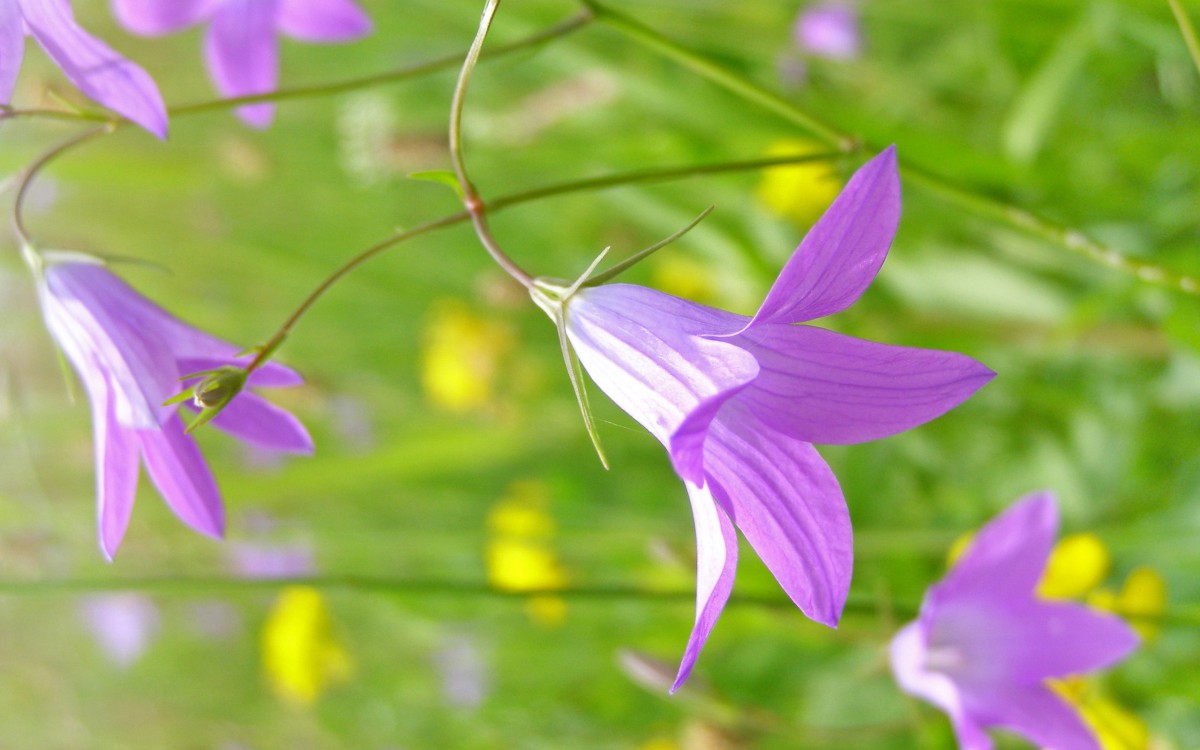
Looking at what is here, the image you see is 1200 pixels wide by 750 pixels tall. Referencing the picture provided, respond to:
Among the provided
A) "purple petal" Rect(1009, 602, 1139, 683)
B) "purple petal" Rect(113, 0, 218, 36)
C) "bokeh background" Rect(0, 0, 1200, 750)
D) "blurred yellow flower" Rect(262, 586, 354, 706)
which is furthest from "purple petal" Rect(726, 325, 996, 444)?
"blurred yellow flower" Rect(262, 586, 354, 706)

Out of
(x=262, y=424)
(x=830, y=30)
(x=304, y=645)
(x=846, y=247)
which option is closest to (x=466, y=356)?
(x=304, y=645)

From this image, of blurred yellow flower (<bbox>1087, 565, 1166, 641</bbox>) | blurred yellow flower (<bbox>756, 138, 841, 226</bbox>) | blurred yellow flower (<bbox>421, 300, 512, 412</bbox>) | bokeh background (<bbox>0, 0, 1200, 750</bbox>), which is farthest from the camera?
blurred yellow flower (<bbox>421, 300, 512, 412</bbox>)

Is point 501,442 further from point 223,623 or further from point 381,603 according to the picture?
point 223,623

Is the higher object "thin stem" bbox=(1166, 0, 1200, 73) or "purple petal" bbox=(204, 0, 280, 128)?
"thin stem" bbox=(1166, 0, 1200, 73)

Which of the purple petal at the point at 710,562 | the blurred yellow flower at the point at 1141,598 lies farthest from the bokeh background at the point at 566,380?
the purple petal at the point at 710,562

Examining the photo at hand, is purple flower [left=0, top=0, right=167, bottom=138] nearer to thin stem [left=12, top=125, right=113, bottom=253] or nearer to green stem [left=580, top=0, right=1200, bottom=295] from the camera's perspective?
thin stem [left=12, top=125, right=113, bottom=253]

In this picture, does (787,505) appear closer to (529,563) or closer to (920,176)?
(920,176)
